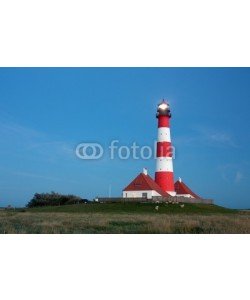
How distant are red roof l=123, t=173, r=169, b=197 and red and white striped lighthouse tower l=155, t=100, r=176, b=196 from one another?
20.2 inches

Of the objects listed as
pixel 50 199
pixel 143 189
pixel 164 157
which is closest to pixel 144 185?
pixel 143 189

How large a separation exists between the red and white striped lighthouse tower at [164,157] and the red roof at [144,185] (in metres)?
0.51

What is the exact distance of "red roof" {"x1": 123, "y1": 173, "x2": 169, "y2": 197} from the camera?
3500 cm

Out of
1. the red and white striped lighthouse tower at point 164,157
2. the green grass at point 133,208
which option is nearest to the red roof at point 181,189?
the red and white striped lighthouse tower at point 164,157

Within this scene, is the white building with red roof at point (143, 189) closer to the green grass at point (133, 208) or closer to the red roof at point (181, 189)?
the green grass at point (133, 208)

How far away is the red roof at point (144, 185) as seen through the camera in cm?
3500

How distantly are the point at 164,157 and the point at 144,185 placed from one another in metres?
2.50

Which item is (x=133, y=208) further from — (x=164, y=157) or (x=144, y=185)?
(x=164, y=157)
